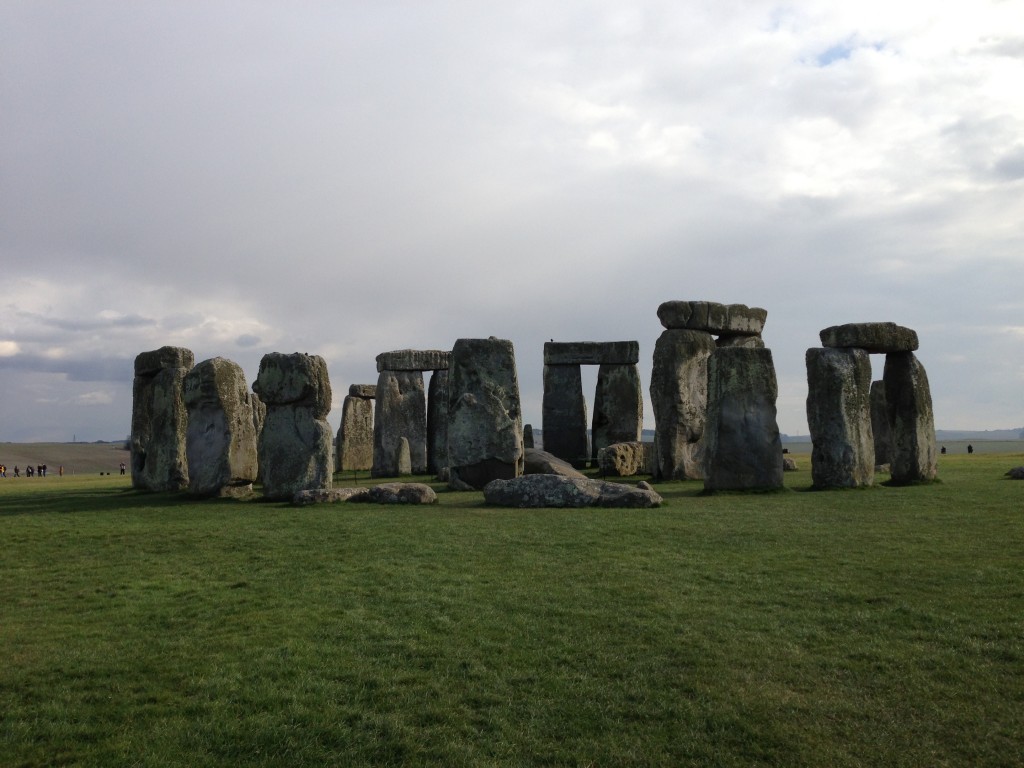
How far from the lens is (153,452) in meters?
16.6

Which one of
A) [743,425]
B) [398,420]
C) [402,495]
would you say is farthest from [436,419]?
[743,425]

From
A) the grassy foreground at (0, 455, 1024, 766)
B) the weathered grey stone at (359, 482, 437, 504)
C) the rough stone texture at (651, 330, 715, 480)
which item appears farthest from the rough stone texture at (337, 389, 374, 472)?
the grassy foreground at (0, 455, 1024, 766)

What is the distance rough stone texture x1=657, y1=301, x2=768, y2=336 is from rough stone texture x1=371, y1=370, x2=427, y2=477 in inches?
354

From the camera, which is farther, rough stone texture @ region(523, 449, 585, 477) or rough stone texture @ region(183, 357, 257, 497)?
rough stone texture @ region(523, 449, 585, 477)

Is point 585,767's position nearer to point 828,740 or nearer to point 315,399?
point 828,740

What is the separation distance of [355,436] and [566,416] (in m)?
7.34

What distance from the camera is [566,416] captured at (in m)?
24.2

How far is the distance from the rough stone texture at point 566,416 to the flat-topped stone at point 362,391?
6.33 meters

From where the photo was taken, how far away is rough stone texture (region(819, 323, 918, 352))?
14.7 meters

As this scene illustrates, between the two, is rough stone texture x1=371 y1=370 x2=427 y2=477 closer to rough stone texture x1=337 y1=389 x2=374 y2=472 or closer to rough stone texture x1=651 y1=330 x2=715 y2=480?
rough stone texture x1=337 y1=389 x2=374 y2=472

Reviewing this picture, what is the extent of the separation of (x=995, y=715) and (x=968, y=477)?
13.8 meters

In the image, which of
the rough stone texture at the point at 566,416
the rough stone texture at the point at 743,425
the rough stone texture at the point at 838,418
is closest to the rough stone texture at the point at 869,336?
the rough stone texture at the point at 838,418

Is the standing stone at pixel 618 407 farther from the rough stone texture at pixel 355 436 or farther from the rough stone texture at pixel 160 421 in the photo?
the rough stone texture at pixel 160 421

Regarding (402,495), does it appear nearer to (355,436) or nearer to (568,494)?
(568,494)
